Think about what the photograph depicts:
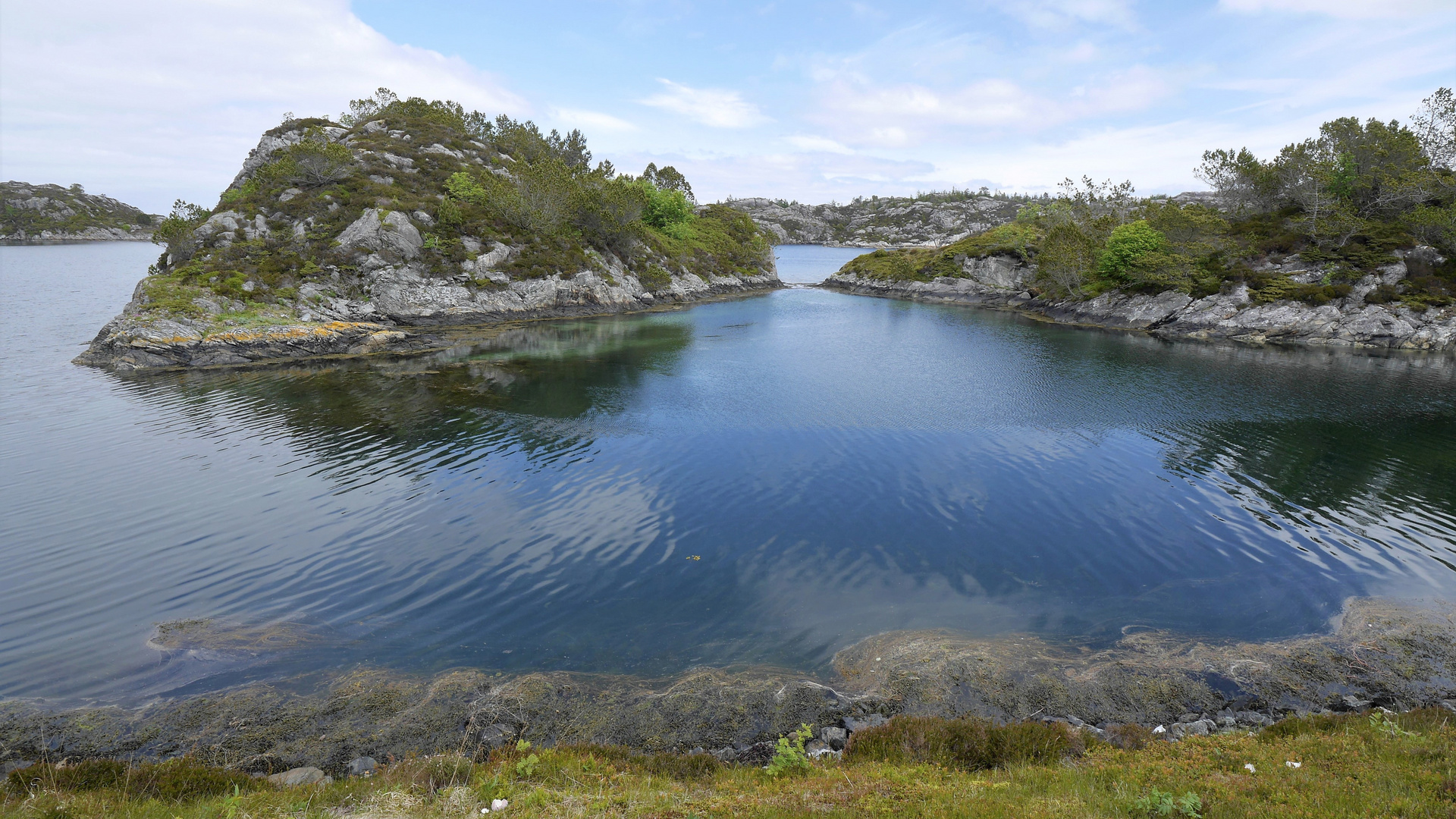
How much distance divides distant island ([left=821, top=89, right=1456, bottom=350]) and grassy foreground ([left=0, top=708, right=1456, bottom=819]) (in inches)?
3391

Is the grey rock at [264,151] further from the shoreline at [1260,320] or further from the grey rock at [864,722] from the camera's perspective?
the shoreline at [1260,320]

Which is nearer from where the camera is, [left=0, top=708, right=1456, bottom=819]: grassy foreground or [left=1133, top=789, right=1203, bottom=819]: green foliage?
[left=1133, top=789, right=1203, bottom=819]: green foliage

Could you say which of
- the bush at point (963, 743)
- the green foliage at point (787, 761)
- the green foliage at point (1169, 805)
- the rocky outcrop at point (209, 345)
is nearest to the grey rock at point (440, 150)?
the rocky outcrop at point (209, 345)

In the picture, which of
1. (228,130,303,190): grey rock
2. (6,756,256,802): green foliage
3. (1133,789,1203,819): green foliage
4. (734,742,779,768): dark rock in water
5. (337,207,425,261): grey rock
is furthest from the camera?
(228,130,303,190): grey rock

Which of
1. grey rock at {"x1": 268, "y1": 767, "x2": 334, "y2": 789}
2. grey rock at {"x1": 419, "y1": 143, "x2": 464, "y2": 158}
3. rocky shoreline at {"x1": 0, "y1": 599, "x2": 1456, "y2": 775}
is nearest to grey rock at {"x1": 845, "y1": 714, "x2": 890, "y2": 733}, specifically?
rocky shoreline at {"x1": 0, "y1": 599, "x2": 1456, "y2": 775}

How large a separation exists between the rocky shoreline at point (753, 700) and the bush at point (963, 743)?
96cm

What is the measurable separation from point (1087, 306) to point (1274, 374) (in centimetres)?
4112

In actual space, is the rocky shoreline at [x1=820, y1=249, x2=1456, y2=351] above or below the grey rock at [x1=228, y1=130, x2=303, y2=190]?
below

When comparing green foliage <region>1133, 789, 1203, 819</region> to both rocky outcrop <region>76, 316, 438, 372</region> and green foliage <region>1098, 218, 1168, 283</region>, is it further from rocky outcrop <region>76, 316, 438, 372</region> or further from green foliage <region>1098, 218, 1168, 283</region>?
green foliage <region>1098, 218, 1168, 283</region>

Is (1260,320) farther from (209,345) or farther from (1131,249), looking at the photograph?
(209,345)

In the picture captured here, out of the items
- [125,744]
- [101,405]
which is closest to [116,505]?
[125,744]

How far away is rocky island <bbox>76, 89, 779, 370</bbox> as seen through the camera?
200 ft

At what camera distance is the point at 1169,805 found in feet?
29.5

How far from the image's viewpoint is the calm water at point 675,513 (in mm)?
18469
